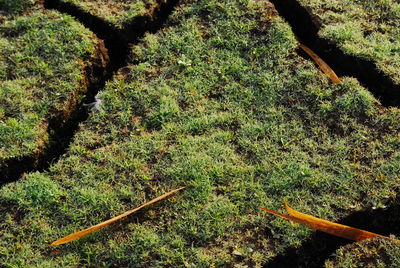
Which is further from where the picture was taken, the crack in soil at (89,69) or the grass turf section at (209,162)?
the crack in soil at (89,69)

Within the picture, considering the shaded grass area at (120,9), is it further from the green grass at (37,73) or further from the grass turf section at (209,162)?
the grass turf section at (209,162)

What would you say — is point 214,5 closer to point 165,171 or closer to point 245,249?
point 165,171

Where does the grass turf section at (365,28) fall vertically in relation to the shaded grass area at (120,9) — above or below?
above

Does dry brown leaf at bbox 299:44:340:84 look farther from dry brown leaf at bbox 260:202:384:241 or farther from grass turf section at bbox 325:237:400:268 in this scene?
grass turf section at bbox 325:237:400:268

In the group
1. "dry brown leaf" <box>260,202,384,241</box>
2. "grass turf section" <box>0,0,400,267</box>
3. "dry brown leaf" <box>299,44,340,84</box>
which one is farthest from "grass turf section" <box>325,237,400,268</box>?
"dry brown leaf" <box>299,44,340,84</box>

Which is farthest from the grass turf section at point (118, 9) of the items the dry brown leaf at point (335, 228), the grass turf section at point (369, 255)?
the grass turf section at point (369, 255)
